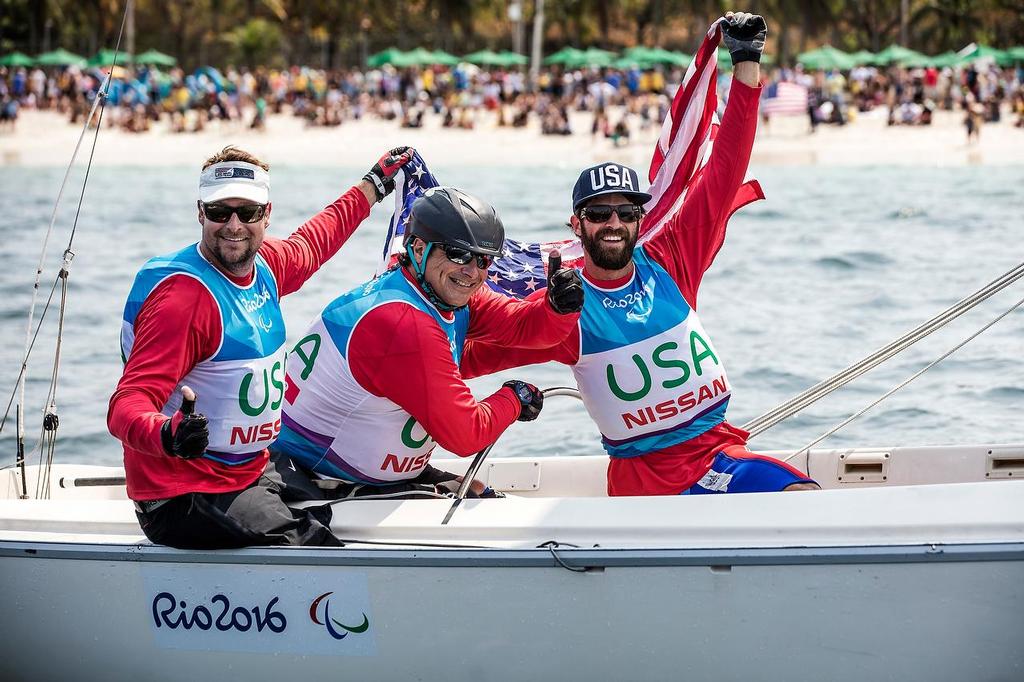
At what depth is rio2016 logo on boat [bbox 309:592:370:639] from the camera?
3838 millimetres

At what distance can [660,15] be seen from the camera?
154 feet

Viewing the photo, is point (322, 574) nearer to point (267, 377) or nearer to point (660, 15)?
point (267, 377)

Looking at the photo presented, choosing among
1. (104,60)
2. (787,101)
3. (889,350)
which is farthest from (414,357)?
(104,60)

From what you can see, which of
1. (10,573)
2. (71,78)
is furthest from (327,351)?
(71,78)

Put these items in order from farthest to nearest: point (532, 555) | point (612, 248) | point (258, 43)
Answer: point (258, 43), point (612, 248), point (532, 555)

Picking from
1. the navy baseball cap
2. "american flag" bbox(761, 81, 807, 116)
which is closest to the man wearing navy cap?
the navy baseball cap

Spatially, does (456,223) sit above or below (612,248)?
above

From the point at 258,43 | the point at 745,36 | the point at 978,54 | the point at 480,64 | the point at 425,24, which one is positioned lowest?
the point at 480,64

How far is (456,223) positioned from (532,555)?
37.6 inches

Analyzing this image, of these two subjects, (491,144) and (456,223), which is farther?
(491,144)

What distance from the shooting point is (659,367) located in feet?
14.0

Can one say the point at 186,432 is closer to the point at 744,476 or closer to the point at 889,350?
the point at 744,476

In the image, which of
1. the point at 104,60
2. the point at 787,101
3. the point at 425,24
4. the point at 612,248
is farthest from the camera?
the point at 425,24

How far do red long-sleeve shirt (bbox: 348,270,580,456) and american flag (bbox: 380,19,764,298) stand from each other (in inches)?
40.2
